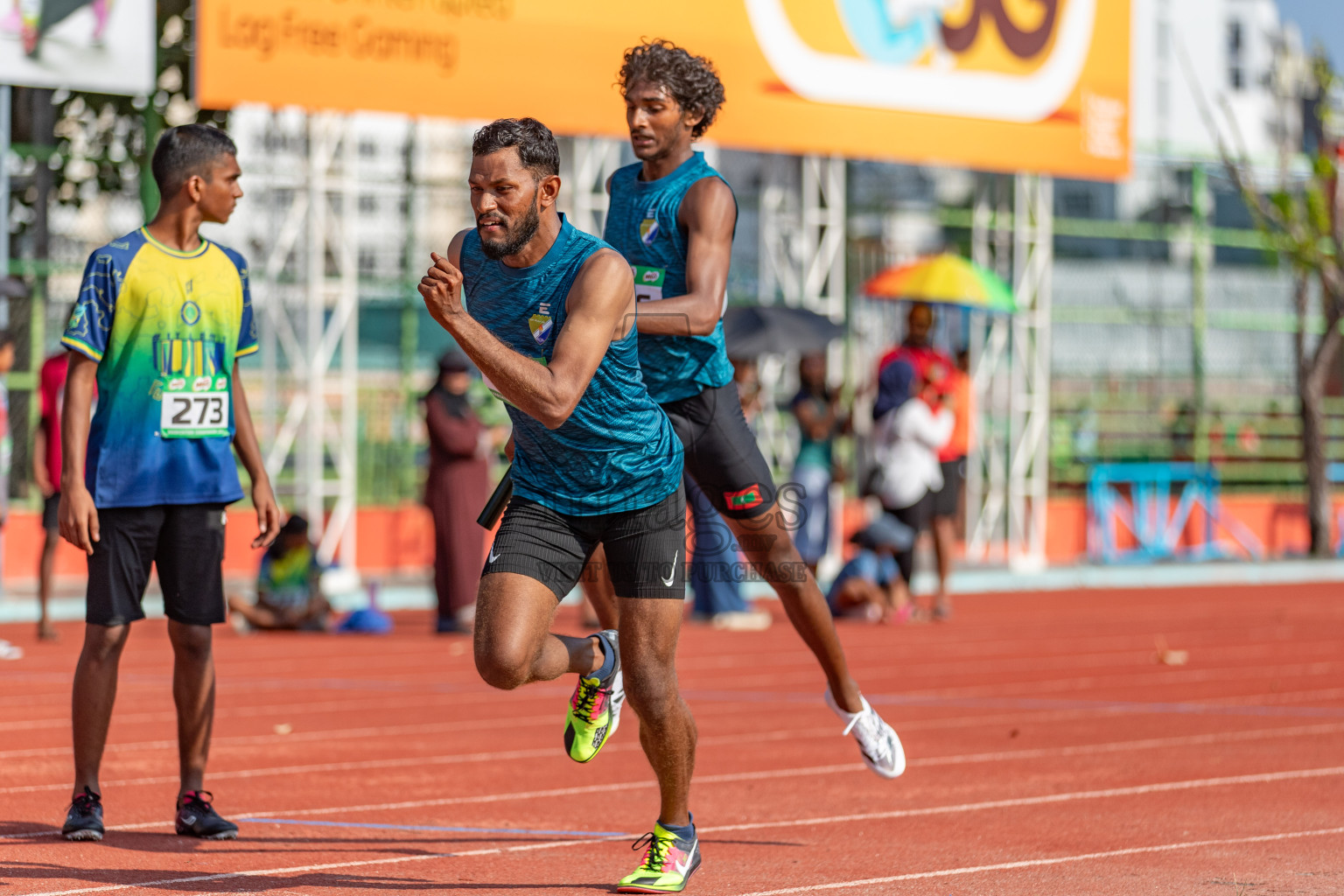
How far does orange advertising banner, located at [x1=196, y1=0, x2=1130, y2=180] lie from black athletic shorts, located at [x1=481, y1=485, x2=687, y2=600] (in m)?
10.1

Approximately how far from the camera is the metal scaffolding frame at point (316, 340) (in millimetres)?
15914

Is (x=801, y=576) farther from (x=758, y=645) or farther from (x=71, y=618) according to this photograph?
(x=71, y=618)

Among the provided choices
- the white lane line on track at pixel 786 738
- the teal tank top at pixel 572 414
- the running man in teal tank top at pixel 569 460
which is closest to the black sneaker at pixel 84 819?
the white lane line on track at pixel 786 738

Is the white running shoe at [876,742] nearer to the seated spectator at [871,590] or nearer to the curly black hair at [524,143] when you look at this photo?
the curly black hair at [524,143]

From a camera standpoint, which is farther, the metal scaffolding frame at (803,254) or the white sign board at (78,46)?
the metal scaffolding frame at (803,254)

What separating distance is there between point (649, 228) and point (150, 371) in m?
1.59

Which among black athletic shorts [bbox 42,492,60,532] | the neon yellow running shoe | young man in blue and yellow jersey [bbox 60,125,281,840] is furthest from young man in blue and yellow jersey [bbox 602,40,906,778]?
black athletic shorts [bbox 42,492,60,532]

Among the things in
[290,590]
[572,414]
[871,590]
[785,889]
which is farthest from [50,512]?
[785,889]

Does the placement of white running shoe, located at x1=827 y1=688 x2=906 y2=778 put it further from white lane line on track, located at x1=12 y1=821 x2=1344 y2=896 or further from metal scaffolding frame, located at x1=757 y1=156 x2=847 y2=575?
metal scaffolding frame, located at x1=757 y1=156 x2=847 y2=575

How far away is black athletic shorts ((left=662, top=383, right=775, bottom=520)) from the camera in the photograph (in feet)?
19.7

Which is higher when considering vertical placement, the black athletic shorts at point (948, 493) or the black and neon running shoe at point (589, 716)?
the black athletic shorts at point (948, 493)

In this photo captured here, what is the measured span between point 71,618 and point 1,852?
8.99 m

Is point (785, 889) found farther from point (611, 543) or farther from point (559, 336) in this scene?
point (559, 336)

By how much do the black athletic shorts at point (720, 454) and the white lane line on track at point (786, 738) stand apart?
1547mm
